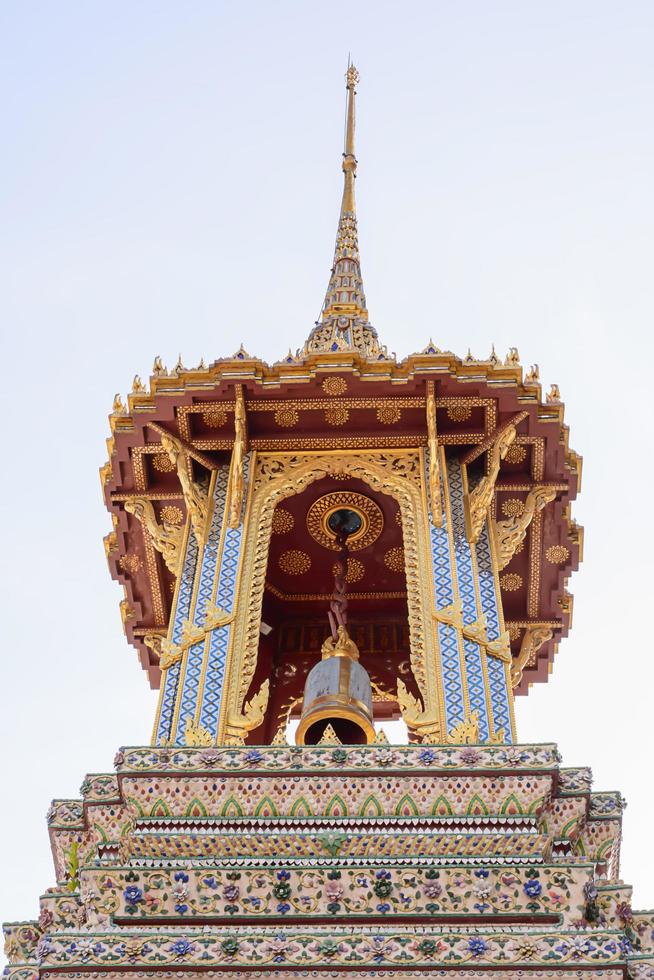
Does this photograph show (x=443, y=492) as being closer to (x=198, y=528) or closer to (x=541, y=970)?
(x=198, y=528)

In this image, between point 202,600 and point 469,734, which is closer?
point 469,734

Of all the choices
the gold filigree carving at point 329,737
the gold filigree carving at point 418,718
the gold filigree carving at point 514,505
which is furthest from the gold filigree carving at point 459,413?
the gold filigree carving at point 329,737

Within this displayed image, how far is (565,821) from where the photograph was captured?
10.5m

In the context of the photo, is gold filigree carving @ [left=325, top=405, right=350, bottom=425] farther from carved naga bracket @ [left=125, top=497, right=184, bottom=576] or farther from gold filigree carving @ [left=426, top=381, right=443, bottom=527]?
carved naga bracket @ [left=125, top=497, right=184, bottom=576]

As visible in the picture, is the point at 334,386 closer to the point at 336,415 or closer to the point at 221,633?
the point at 336,415

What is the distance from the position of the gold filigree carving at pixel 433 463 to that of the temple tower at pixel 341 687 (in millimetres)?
17

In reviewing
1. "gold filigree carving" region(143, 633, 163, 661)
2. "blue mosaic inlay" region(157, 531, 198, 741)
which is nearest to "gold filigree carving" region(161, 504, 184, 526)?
"blue mosaic inlay" region(157, 531, 198, 741)

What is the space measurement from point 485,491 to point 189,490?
2.32 meters

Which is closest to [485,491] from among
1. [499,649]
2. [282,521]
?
[499,649]

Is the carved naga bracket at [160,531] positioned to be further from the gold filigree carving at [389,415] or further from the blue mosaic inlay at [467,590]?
the blue mosaic inlay at [467,590]

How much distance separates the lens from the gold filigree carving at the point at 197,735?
1149cm

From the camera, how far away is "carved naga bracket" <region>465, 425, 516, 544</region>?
44.1 ft

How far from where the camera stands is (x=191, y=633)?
12594mm

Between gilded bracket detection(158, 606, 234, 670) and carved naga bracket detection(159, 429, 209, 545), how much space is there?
0.90 meters
